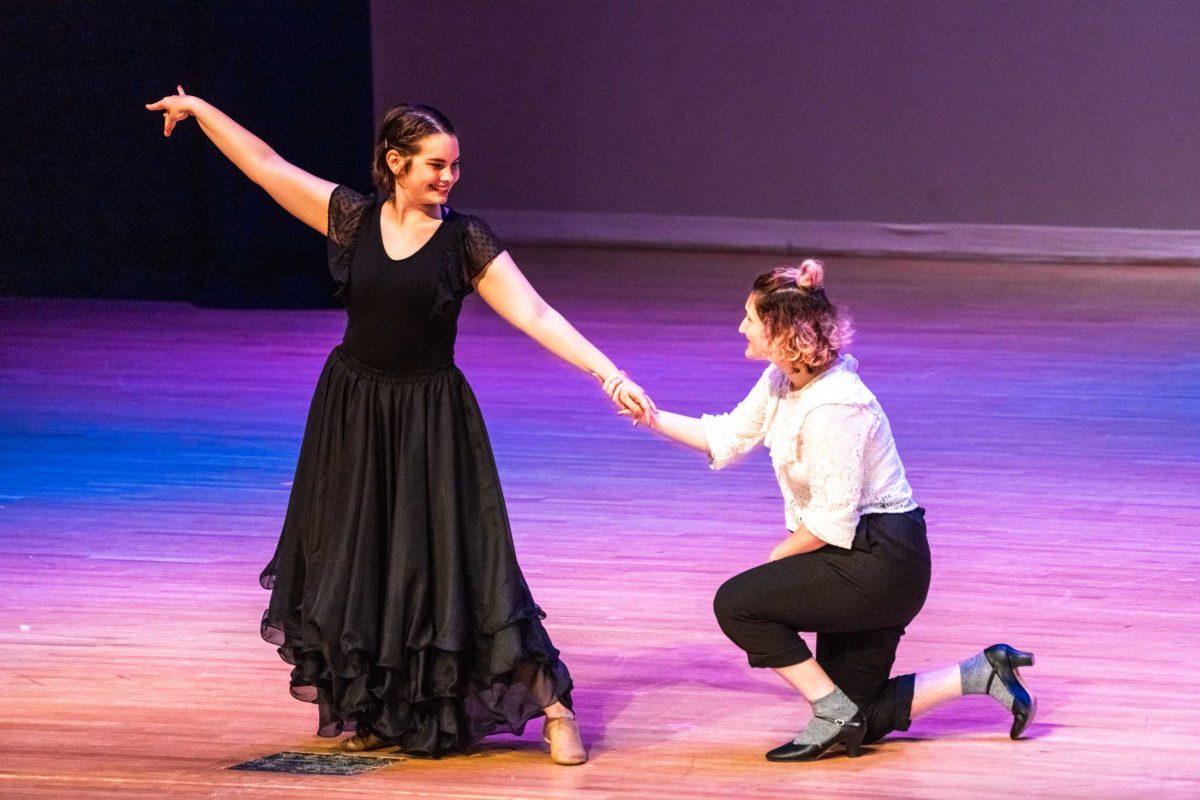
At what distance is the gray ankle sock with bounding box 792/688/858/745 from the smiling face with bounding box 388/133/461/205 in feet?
3.88

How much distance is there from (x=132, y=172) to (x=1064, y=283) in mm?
5316

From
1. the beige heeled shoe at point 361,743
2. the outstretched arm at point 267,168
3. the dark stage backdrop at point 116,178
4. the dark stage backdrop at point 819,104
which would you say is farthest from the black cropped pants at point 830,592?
the dark stage backdrop at point 819,104

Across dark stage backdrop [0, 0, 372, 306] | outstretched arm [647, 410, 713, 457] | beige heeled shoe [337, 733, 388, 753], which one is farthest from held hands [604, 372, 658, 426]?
dark stage backdrop [0, 0, 372, 306]

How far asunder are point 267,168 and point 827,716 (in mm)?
1491

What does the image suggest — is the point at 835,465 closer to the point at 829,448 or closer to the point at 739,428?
the point at 829,448

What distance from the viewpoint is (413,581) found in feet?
10.5

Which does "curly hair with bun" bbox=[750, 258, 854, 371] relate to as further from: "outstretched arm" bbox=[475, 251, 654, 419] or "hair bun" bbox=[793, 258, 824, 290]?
"outstretched arm" bbox=[475, 251, 654, 419]

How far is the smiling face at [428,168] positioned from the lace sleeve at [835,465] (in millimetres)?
808

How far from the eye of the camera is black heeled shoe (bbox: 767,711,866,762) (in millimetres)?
3213

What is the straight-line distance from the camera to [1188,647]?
12.6 ft

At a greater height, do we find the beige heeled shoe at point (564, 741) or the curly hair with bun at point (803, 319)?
the curly hair with bun at point (803, 319)

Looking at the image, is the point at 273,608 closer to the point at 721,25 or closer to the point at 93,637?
the point at 93,637

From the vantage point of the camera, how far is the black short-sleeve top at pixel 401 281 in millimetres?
3186

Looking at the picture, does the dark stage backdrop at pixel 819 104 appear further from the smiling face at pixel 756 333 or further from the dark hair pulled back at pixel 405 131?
the dark hair pulled back at pixel 405 131
